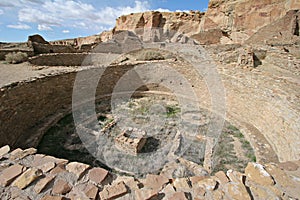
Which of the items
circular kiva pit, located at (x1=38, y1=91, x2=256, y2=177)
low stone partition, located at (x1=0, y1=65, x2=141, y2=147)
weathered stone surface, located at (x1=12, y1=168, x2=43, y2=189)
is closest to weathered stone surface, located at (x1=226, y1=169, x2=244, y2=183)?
circular kiva pit, located at (x1=38, y1=91, x2=256, y2=177)

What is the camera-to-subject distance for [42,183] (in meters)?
1.92

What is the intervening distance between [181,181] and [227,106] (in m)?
5.19

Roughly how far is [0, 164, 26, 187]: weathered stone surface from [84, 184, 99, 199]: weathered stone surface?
845mm

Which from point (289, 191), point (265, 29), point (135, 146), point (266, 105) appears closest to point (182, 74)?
point (266, 105)

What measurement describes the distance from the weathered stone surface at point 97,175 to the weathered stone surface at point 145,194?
17.9 inches

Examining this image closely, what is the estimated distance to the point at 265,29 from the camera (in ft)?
36.8

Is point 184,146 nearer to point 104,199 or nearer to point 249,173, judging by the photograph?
point 249,173

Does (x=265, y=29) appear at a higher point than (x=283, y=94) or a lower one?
higher

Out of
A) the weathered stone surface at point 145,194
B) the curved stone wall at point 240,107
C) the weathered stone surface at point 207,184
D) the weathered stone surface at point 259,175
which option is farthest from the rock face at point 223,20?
the weathered stone surface at point 145,194

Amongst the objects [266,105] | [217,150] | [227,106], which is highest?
[266,105]

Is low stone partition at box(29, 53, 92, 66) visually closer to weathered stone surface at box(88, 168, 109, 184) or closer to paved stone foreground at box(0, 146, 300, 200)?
paved stone foreground at box(0, 146, 300, 200)

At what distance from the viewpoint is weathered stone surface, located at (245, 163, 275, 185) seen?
202 centimetres

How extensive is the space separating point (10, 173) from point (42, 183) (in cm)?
43

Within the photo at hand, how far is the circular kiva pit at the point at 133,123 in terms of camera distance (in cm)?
405
